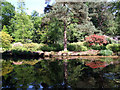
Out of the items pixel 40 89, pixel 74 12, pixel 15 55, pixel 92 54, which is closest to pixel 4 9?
pixel 15 55

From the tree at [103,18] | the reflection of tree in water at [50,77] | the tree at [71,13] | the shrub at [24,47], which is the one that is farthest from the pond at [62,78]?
the tree at [103,18]

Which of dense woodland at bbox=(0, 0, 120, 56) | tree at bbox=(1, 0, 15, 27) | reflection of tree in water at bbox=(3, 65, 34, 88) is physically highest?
tree at bbox=(1, 0, 15, 27)

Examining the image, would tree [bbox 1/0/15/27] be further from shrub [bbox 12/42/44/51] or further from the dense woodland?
shrub [bbox 12/42/44/51]

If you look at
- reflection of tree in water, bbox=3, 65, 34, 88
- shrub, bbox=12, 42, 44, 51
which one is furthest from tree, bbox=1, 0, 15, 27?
reflection of tree in water, bbox=3, 65, 34, 88

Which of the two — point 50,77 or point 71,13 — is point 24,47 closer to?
point 71,13

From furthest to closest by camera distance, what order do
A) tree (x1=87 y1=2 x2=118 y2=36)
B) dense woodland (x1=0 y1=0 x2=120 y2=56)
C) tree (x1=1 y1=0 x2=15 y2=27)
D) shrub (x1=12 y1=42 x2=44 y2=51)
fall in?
1. tree (x1=1 y1=0 x2=15 y2=27)
2. tree (x1=87 y1=2 x2=118 y2=36)
3. shrub (x1=12 y1=42 x2=44 y2=51)
4. dense woodland (x1=0 y1=0 x2=120 y2=56)

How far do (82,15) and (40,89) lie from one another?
1411 cm

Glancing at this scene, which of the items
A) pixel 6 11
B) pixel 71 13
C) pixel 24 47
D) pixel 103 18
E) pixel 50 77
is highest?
pixel 6 11

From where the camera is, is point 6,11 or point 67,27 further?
point 6,11

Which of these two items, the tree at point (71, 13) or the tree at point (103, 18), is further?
the tree at point (103, 18)

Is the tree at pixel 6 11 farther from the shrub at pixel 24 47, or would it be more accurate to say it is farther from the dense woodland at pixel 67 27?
the shrub at pixel 24 47

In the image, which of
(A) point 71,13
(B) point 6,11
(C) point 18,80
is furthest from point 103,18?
(C) point 18,80

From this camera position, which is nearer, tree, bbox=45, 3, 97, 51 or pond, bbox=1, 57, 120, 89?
pond, bbox=1, 57, 120, 89

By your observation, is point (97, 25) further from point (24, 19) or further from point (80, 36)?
point (24, 19)
